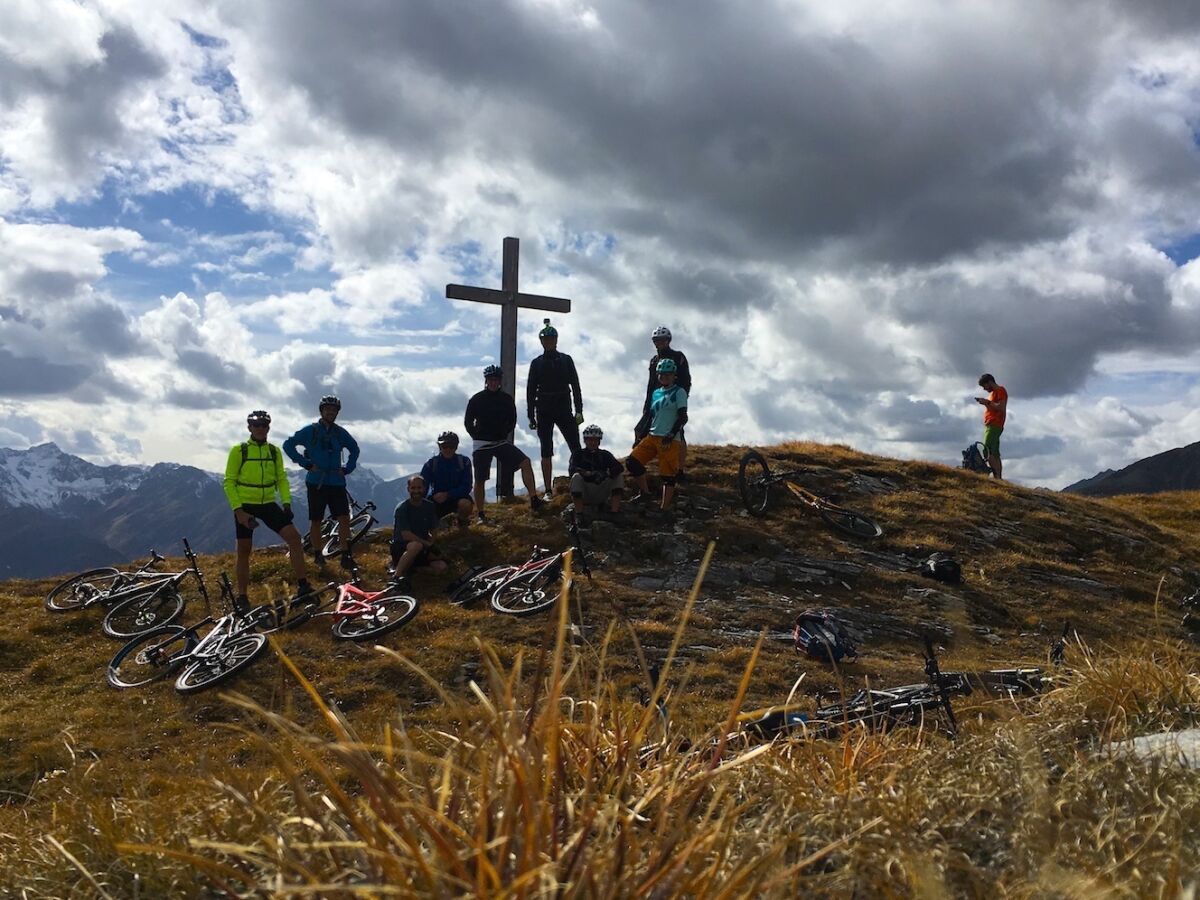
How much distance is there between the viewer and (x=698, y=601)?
1316 centimetres

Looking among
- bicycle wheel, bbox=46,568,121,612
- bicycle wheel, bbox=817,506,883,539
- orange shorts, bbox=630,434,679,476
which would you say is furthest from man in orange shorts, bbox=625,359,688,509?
bicycle wheel, bbox=46,568,121,612

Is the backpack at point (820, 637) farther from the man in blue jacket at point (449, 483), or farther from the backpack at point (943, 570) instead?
the man in blue jacket at point (449, 483)

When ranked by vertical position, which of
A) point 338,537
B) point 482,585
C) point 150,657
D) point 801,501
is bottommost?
point 150,657

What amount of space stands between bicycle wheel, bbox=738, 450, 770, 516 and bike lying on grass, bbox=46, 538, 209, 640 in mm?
10071

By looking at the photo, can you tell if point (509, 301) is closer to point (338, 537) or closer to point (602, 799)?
point (338, 537)

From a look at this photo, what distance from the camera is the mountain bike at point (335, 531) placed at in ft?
52.6

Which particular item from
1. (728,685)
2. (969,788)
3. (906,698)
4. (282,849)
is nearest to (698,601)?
(728,685)

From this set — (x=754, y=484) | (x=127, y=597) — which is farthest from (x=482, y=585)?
(x=754, y=484)

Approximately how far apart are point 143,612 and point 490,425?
6.53 m

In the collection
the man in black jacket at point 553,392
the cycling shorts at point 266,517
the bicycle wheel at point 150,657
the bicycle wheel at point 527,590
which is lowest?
the bicycle wheel at point 150,657

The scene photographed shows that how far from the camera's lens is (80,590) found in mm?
14633

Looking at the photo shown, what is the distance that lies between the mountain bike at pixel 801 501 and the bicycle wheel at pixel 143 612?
10535 millimetres

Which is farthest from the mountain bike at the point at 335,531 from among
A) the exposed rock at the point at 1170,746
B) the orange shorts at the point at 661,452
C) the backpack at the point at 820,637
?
the exposed rock at the point at 1170,746

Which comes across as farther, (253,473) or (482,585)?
(482,585)
